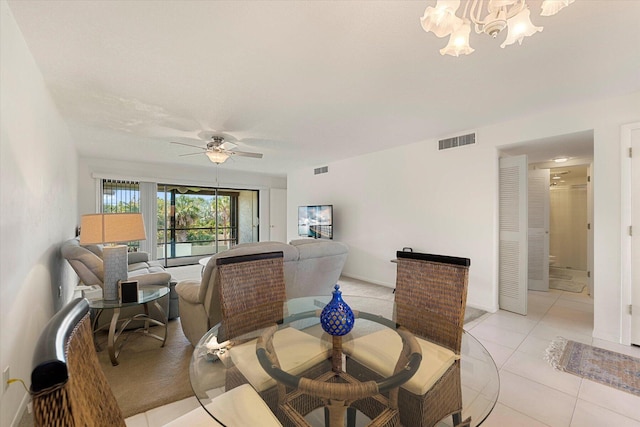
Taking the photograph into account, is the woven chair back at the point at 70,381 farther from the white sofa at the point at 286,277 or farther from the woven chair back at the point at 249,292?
the white sofa at the point at 286,277

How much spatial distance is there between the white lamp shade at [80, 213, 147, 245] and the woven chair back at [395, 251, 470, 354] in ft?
7.56

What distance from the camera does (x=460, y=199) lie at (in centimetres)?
386

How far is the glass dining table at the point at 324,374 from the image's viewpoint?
3.71 feet

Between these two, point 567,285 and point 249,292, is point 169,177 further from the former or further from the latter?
point 567,285

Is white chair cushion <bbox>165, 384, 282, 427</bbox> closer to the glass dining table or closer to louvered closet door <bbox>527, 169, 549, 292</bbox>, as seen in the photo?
the glass dining table

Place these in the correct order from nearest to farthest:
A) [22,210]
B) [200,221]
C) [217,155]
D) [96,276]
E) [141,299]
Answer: [22,210] < [141,299] < [96,276] < [217,155] < [200,221]

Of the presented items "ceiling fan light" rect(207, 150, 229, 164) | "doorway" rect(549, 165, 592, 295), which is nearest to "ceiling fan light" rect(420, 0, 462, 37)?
"ceiling fan light" rect(207, 150, 229, 164)

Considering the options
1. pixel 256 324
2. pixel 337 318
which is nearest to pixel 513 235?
pixel 337 318

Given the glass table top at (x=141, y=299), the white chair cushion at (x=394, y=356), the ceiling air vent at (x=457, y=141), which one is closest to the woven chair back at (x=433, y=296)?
the white chair cushion at (x=394, y=356)

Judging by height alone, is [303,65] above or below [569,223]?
above

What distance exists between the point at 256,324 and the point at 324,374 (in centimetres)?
60

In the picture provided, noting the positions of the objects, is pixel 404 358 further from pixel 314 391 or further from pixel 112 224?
pixel 112 224

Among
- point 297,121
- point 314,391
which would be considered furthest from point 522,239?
point 314,391

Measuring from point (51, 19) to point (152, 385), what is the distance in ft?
8.14
